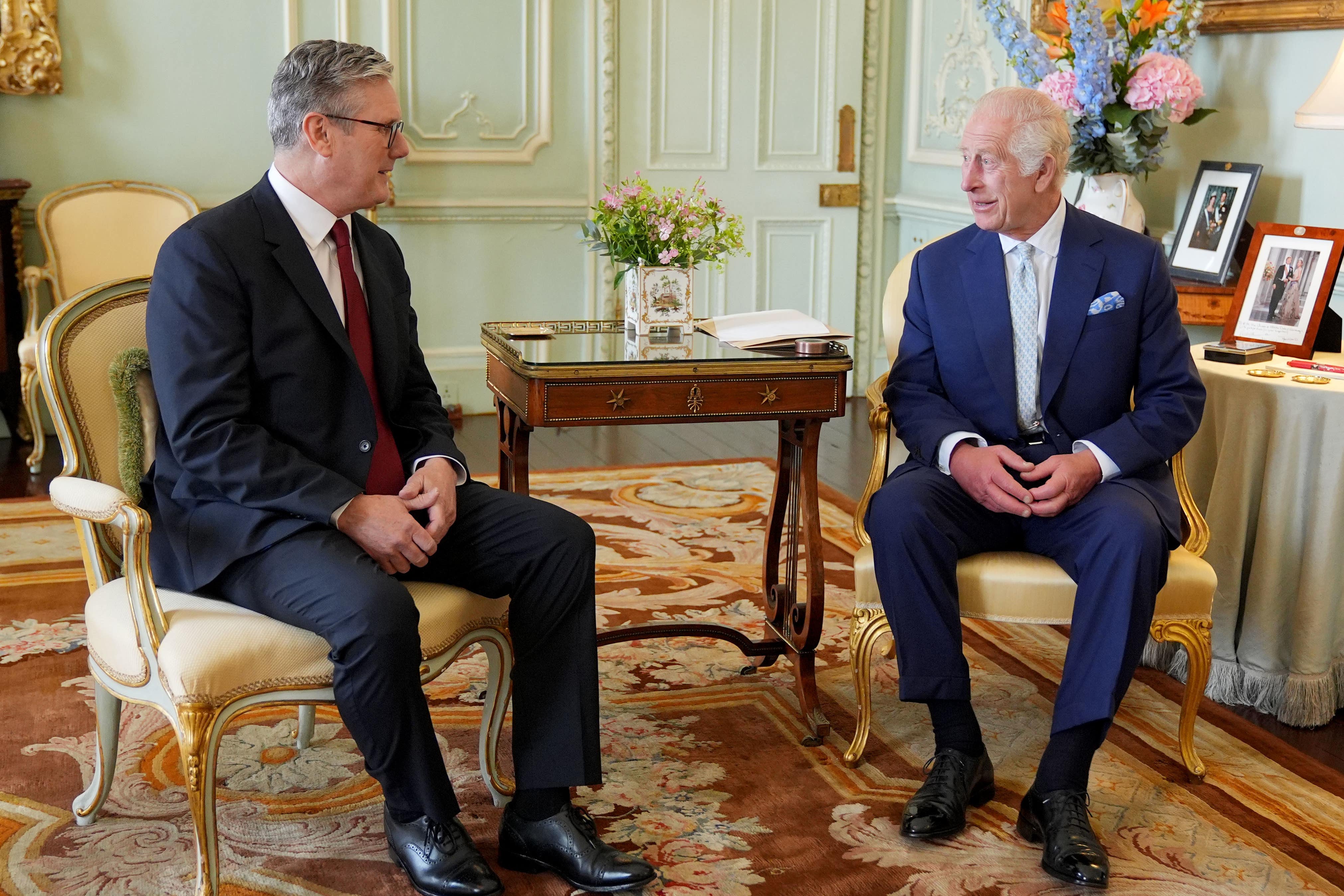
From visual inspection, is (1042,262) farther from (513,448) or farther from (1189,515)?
(513,448)

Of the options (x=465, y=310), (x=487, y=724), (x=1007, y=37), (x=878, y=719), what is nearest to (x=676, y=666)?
(x=878, y=719)

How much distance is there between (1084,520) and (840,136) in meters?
4.02

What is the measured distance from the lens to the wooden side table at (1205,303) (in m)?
3.53

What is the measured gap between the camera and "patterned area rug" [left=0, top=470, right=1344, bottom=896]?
218 cm

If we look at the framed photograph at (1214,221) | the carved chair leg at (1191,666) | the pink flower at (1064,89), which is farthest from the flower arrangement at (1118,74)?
the carved chair leg at (1191,666)

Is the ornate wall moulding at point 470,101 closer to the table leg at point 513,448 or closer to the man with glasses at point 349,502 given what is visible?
the table leg at point 513,448

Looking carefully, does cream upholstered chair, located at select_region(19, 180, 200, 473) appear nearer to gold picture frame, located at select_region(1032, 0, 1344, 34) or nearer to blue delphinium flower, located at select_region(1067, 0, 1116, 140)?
blue delphinium flower, located at select_region(1067, 0, 1116, 140)

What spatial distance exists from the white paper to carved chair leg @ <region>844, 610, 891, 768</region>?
0.62 metres

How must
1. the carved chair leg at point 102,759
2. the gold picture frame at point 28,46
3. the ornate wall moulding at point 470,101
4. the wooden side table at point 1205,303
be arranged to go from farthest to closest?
the ornate wall moulding at point 470,101, the gold picture frame at point 28,46, the wooden side table at point 1205,303, the carved chair leg at point 102,759

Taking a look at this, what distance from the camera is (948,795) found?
2.34 meters

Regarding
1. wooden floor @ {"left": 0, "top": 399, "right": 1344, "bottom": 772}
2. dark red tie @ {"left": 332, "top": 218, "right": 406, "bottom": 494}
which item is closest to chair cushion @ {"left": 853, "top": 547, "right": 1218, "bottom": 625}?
dark red tie @ {"left": 332, "top": 218, "right": 406, "bottom": 494}

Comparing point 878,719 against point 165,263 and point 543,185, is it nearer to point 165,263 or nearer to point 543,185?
point 165,263

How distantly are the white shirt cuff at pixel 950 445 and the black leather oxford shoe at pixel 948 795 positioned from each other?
0.54m

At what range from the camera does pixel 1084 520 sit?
94.9 inches
